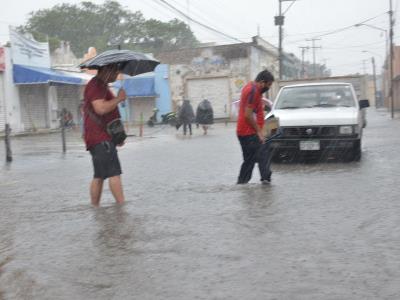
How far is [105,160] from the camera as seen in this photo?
6770 millimetres

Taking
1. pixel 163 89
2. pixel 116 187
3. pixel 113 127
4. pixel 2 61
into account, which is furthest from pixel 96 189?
pixel 163 89

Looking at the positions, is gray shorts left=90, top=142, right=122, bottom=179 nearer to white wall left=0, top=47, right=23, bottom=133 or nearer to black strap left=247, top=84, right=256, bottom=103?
black strap left=247, top=84, right=256, bottom=103

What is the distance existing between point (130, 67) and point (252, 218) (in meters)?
2.38

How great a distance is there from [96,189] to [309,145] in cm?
515

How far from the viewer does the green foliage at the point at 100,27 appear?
67.1 m

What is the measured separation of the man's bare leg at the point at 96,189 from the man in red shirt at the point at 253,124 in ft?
7.04

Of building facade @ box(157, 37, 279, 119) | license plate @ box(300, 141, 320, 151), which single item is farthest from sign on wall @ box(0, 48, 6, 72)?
license plate @ box(300, 141, 320, 151)

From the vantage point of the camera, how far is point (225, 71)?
4262cm

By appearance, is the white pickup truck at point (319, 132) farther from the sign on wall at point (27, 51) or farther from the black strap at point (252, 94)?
the sign on wall at point (27, 51)

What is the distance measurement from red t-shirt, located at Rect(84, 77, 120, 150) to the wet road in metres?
0.82

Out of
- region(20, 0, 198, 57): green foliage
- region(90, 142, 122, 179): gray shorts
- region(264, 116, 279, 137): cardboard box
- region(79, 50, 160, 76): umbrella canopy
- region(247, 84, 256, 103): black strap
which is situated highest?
region(20, 0, 198, 57): green foliage

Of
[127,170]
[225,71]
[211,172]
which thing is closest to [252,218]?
[211,172]

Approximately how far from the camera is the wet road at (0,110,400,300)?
13.3 feet

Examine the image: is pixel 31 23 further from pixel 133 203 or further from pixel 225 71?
pixel 133 203
